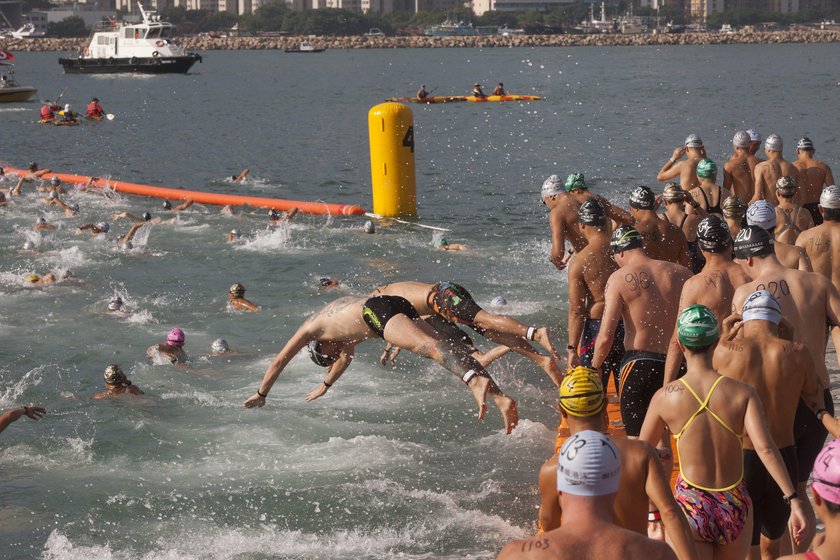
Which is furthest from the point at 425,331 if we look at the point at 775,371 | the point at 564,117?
the point at 564,117

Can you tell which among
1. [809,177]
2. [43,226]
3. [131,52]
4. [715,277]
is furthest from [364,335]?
[131,52]

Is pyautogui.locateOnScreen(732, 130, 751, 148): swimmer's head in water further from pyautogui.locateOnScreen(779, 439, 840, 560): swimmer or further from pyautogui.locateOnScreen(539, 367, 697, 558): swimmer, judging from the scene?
pyautogui.locateOnScreen(779, 439, 840, 560): swimmer

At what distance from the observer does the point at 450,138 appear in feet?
163

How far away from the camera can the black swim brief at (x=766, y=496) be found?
6258 mm

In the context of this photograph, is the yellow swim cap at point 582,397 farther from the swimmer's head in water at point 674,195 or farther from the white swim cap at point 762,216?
the swimmer's head in water at point 674,195

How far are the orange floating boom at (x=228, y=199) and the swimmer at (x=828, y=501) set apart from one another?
22.0 metres

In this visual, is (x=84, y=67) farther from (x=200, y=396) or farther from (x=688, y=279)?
(x=688, y=279)

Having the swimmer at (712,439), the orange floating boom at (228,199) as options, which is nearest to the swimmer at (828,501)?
the swimmer at (712,439)

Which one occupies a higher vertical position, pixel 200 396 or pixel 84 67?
pixel 84 67

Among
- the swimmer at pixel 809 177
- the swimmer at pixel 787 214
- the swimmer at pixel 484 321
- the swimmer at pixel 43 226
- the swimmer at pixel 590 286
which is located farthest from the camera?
the swimmer at pixel 43 226

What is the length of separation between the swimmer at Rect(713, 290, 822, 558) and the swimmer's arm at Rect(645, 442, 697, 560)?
1277 mm

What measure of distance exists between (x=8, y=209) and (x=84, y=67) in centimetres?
7254

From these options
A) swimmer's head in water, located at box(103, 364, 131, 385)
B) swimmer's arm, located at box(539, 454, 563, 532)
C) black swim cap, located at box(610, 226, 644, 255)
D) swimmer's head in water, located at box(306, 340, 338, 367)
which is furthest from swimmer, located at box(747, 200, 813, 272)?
swimmer's head in water, located at box(103, 364, 131, 385)

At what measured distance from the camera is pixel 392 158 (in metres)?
23.2
